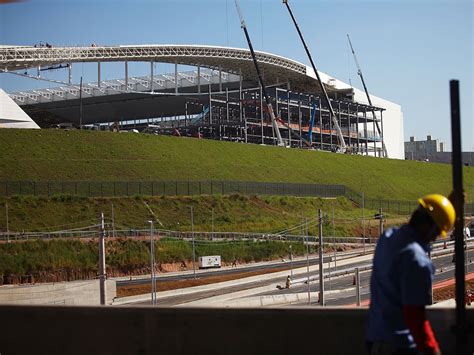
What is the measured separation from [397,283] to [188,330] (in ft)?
12.1

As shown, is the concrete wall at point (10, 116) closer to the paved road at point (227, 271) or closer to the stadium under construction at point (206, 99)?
the stadium under construction at point (206, 99)

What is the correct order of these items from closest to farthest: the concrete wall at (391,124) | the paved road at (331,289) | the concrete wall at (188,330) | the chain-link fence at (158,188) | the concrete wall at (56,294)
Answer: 1. the concrete wall at (188,330)
2. the concrete wall at (56,294)
3. the paved road at (331,289)
4. the chain-link fence at (158,188)
5. the concrete wall at (391,124)

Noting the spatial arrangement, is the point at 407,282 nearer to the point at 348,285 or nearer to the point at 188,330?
the point at 188,330

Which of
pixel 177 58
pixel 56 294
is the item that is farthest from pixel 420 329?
pixel 177 58

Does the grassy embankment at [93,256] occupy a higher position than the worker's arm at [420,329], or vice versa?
the worker's arm at [420,329]

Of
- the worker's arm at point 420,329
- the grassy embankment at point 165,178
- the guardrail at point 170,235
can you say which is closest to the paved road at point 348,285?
the guardrail at point 170,235

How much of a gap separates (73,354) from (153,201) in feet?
220

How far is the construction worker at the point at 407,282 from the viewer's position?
19.1ft

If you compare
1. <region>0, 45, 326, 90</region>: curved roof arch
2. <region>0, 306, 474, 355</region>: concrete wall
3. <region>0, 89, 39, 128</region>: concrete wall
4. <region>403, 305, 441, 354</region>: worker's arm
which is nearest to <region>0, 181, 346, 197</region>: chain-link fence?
<region>0, 89, 39, 128</region>: concrete wall

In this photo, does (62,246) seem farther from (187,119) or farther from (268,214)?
(187,119)

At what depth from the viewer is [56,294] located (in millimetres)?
40625

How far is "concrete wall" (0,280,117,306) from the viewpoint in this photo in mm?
39406

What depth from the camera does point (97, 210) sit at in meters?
71.6

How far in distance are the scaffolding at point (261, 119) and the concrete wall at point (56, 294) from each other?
243 feet
